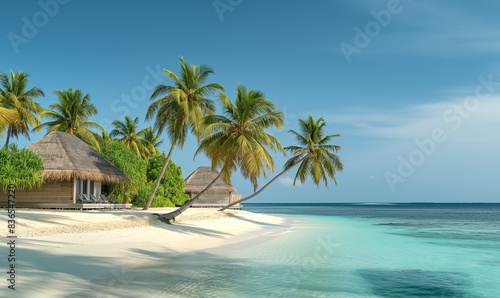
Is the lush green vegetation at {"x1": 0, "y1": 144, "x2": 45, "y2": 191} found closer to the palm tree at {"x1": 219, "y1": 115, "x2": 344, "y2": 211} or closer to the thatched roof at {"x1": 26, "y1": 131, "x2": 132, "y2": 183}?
the thatched roof at {"x1": 26, "y1": 131, "x2": 132, "y2": 183}

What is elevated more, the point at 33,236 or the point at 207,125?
the point at 207,125

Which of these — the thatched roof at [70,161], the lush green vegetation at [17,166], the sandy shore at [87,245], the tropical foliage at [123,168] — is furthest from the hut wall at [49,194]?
the sandy shore at [87,245]

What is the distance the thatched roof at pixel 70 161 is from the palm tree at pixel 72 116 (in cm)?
563

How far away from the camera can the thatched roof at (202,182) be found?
37.3 metres

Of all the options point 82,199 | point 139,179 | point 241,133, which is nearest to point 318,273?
point 241,133

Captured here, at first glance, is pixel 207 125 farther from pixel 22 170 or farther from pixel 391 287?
pixel 391 287

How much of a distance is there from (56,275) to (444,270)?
31.7 feet

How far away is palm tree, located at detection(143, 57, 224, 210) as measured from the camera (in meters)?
19.8

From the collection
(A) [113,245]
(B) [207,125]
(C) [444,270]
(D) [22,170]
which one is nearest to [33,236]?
(A) [113,245]

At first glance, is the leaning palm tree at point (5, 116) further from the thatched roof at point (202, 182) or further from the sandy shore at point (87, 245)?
the thatched roof at point (202, 182)

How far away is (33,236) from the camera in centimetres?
1127

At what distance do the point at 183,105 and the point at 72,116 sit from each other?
1350cm

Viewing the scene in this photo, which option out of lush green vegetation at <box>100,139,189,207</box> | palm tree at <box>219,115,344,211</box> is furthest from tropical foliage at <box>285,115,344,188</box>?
lush green vegetation at <box>100,139,189,207</box>

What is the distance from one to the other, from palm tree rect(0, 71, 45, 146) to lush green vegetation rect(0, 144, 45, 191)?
1306 centimetres
